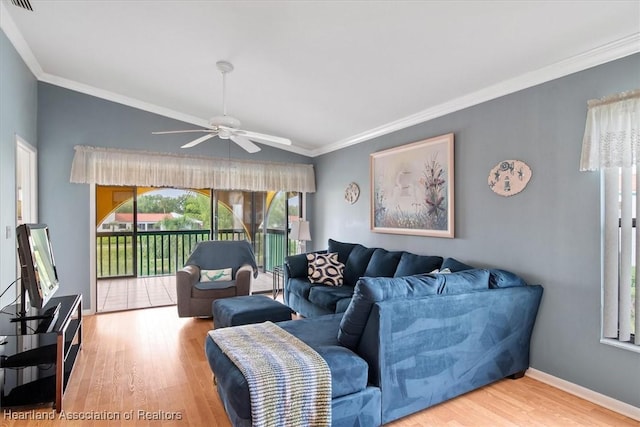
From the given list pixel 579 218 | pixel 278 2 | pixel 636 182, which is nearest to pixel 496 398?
pixel 579 218

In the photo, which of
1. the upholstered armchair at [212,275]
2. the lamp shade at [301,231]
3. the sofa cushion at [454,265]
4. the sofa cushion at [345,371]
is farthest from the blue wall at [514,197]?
the sofa cushion at [345,371]

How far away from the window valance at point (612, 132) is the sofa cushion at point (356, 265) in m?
2.37

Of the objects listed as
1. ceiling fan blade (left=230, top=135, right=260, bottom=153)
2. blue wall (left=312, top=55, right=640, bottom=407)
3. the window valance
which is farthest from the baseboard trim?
ceiling fan blade (left=230, top=135, right=260, bottom=153)

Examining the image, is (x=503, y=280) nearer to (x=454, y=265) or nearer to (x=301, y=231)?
(x=454, y=265)

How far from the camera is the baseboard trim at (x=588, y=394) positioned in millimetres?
2230

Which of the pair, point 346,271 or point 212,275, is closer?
point 346,271

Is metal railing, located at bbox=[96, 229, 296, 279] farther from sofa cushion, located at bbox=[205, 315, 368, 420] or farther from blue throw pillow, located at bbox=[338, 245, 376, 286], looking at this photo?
sofa cushion, located at bbox=[205, 315, 368, 420]

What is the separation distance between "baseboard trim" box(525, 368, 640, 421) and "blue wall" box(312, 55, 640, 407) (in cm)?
3

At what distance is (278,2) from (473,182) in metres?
2.26

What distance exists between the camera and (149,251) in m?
5.59

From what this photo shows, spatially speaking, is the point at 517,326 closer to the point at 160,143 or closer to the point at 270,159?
the point at 270,159

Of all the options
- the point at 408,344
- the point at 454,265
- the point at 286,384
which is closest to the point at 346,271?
the point at 454,265

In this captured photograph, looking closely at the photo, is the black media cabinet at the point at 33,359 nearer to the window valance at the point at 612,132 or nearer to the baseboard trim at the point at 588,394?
the baseboard trim at the point at 588,394

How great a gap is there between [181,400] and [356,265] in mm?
2400
